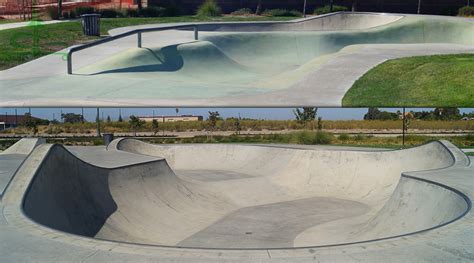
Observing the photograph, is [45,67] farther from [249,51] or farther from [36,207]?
[36,207]

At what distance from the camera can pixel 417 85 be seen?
17016 millimetres

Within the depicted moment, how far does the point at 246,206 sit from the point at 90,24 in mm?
18222

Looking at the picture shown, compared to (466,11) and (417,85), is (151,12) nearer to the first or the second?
(466,11)

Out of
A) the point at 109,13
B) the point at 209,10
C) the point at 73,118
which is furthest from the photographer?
the point at 209,10

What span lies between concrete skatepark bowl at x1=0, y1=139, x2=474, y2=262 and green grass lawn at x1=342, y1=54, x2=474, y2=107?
7.34 ft

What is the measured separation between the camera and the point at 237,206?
12.8 m

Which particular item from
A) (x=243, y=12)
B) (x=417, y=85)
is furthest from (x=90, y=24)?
(x=243, y=12)

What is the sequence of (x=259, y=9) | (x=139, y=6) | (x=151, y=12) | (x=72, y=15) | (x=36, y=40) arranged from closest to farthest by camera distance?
(x=36, y=40) < (x=72, y=15) < (x=151, y=12) < (x=139, y=6) < (x=259, y=9)

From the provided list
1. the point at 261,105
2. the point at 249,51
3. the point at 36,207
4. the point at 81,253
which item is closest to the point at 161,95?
the point at 261,105

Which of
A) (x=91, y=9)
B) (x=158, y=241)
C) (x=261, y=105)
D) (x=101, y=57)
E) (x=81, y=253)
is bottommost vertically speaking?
(x=158, y=241)

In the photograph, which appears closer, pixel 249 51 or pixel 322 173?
pixel 322 173

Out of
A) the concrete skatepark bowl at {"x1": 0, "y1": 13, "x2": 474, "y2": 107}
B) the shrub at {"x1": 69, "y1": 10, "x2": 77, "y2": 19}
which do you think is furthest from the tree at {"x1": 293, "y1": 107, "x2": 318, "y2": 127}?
the shrub at {"x1": 69, "y1": 10, "x2": 77, "y2": 19}

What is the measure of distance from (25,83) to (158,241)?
963 centimetres

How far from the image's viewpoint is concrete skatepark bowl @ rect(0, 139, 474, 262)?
573cm
